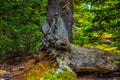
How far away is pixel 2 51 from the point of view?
837 cm

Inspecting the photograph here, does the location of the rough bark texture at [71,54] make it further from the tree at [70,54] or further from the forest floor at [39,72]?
the forest floor at [39,72]

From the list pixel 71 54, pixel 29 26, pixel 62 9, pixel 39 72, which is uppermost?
pixel 62 9

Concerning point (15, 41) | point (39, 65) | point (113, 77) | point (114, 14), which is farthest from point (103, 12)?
point (15, 41)

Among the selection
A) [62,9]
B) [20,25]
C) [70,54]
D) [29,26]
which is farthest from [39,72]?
[20,25]

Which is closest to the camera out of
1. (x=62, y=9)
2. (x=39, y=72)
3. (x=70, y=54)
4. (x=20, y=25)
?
(x=39, y=72)

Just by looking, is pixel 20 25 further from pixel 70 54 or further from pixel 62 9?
pixel 70 54

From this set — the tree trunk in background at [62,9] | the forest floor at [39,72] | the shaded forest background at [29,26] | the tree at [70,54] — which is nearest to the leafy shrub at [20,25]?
the shaded forest background at [29,26]

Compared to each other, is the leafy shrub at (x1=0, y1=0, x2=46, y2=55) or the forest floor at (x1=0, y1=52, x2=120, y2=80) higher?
the leafy shrub at (x1=0, y1=0, x2=46, y2=55)

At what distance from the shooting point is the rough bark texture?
6070 millimetres

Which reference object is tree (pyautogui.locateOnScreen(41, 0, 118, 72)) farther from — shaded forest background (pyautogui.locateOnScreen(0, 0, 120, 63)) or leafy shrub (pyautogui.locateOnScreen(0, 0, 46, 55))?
leafy shrub (pyautogui.locateOnScreen(0, 0, 46, 55))

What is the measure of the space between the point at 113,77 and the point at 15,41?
401 centimetres

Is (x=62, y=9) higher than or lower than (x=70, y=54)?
higher

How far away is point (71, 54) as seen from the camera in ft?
20.5

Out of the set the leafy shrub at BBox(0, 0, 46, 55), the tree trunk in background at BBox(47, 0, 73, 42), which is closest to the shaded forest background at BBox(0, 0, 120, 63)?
the leafy shrub at BBox(0, 0, 46, 55)
